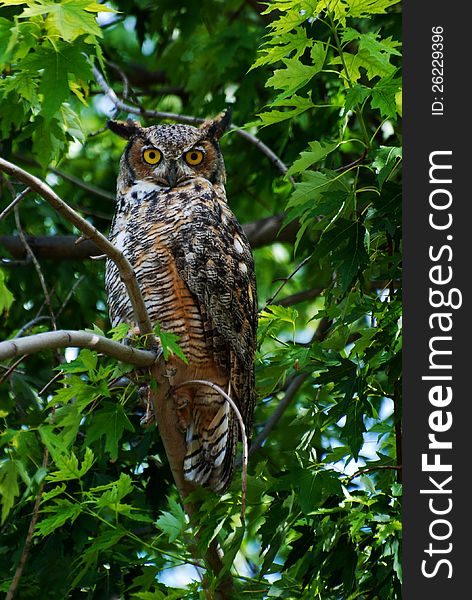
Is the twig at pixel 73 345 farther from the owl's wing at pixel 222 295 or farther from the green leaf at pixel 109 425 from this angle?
the owl's wing at pixel 222 295

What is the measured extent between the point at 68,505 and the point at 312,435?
75cm

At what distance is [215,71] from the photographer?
16.6 ft

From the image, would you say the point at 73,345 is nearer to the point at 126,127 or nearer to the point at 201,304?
the point at 201,304

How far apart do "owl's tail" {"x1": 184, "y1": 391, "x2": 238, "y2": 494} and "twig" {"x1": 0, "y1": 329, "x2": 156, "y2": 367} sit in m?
0.61

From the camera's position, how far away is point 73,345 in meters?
2.37

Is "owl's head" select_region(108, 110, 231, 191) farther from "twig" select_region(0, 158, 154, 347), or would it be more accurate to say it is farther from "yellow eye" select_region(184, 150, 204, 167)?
"twig" select_region(0, 158, 154, 347)

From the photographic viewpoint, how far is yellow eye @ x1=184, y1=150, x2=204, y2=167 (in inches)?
153

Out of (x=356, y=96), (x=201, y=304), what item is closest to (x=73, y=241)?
(x=201, y=304)

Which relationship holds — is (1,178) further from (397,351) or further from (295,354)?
(397,351)

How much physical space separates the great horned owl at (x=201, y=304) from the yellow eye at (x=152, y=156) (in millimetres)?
226

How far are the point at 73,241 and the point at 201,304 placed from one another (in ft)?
5.11

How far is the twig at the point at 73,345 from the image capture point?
7.08ft

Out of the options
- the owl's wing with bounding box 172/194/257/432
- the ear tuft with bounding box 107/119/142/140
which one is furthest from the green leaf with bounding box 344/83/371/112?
the ear tuft with bounding box 107/119/142/140

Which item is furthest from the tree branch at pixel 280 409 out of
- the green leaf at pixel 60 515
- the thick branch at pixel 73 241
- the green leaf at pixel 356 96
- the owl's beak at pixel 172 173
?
the green leaf at pixel 356 96
